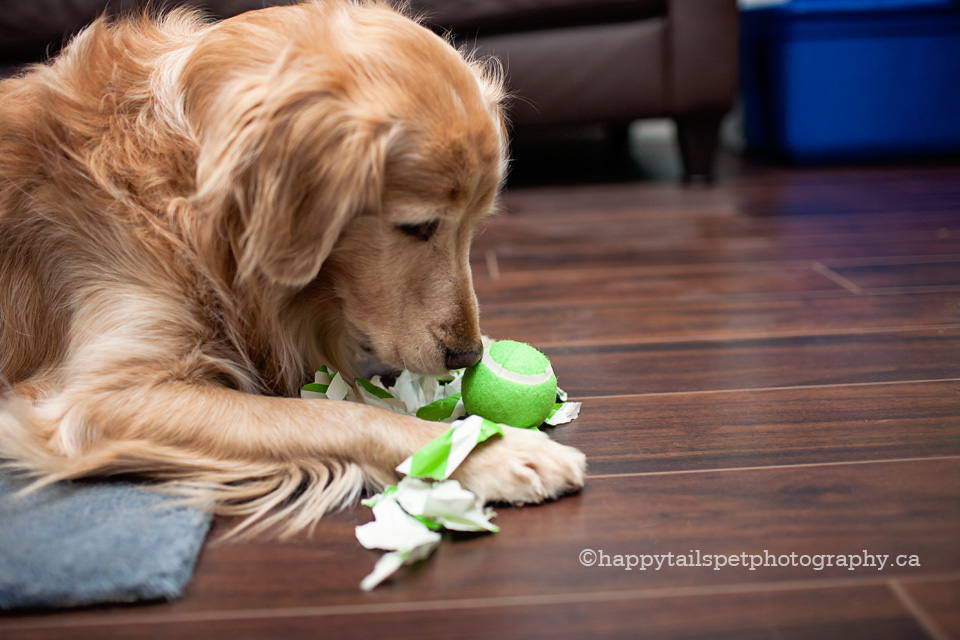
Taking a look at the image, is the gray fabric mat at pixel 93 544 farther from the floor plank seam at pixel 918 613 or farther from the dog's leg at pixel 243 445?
the floor plank seam at pixel 918 613

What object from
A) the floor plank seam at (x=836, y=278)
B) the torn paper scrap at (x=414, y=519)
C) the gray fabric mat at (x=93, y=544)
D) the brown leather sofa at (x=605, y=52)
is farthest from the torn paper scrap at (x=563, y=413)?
the brown leather sofa at (x=605, y=52)

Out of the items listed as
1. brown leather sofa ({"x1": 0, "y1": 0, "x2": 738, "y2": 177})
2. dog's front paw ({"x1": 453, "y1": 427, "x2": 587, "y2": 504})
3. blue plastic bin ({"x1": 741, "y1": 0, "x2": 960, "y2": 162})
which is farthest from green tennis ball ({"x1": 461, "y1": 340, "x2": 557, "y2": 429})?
blue plastic bin ({"x1": 741, "y1": 0, "x2": 960, "y2": 162})

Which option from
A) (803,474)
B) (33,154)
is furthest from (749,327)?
(33,154)

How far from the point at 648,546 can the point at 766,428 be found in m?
0.44

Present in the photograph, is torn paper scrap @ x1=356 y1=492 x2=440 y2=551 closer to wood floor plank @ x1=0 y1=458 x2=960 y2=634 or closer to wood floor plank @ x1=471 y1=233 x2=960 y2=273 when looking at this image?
wood floor plank @ x1=0 y1=458 x2=960 y2=634

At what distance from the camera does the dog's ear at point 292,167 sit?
113cm

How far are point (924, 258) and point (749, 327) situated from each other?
88cm

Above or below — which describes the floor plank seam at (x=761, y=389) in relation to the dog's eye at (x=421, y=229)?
below

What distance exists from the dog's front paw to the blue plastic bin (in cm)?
356

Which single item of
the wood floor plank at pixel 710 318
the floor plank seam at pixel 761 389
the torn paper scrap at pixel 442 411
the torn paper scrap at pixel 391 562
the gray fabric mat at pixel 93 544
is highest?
the gray fabric mat at pixel 93 544

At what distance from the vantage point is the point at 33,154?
4.25ft

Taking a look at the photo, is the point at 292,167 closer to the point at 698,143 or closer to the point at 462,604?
the point at 462,604

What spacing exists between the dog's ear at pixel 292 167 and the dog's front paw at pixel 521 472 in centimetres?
40

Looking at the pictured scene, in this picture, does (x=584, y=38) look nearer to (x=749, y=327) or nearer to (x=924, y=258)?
(x=924, y=258)
